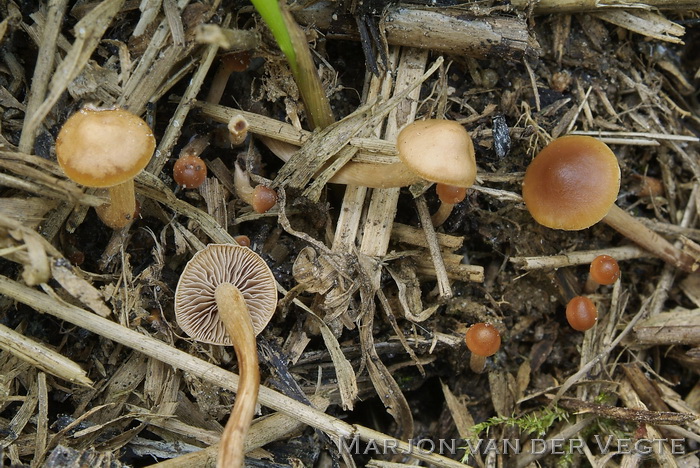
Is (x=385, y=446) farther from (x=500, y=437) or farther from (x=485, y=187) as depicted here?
(x=485, y=187)

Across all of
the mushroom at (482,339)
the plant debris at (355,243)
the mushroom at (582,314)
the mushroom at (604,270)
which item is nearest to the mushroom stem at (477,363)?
the plant debris at (355,243)

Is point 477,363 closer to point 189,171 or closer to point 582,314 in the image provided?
point 582,314

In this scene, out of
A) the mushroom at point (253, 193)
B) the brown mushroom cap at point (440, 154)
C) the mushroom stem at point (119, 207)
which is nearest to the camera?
the brown mushroom cap at point (440, 154)

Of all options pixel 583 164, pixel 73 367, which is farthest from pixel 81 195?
pixel 583 164

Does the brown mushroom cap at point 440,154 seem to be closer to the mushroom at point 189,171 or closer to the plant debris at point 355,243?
the plant debris at point 355,243

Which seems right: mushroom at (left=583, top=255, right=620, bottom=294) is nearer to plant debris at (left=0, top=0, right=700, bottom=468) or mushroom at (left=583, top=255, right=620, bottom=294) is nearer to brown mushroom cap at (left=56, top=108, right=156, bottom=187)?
plant debris at (left=0, top=0, right=700, bottom=468)

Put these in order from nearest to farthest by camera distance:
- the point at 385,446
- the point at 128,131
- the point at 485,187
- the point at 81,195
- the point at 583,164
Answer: the point at 128,131 < the point at 81,195 < the point at 385,446 < the point at 583,164 < the point at 485,187
